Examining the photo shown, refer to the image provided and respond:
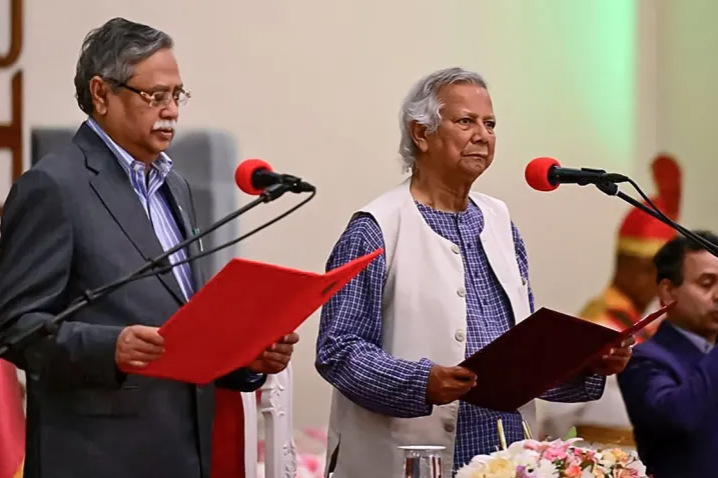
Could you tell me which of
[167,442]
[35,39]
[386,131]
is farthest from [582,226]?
[167,442]

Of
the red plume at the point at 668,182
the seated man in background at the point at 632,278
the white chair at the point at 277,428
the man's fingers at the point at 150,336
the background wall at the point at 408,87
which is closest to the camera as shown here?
the man's fingers at the point at 150,336

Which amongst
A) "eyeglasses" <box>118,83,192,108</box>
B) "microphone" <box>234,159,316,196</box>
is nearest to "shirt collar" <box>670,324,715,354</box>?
"microphone" <box>234,159,316,196</box>

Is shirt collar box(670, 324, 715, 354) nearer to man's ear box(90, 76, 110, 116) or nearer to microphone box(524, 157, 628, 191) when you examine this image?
microphone box(524, 157, 628, 191)

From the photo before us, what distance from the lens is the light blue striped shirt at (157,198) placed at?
2279 mm

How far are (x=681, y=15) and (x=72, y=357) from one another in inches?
155

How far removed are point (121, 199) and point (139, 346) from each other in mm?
369

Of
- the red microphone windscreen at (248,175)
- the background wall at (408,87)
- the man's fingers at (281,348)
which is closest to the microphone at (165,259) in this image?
the red microphone windscreen at (248,175)

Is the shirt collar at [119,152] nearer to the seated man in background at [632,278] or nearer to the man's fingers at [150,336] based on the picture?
the man's fingers at [150,336]

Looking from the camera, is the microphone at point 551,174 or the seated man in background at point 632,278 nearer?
the microphone at point 551,174

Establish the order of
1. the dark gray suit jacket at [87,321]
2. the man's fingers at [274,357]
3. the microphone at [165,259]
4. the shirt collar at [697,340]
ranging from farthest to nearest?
the shirt collar at [697,340] → the man's fingers at [274,357] → the dark gray suit jacket at [87,321] → the microphone at [165,259]

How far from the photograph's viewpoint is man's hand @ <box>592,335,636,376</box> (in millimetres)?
Answer: 2592

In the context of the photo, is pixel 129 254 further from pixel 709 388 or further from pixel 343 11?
pixel 343 11

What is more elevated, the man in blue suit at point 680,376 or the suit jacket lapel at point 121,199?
the suit jacket lapel at point 121,199

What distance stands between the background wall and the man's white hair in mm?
1433
